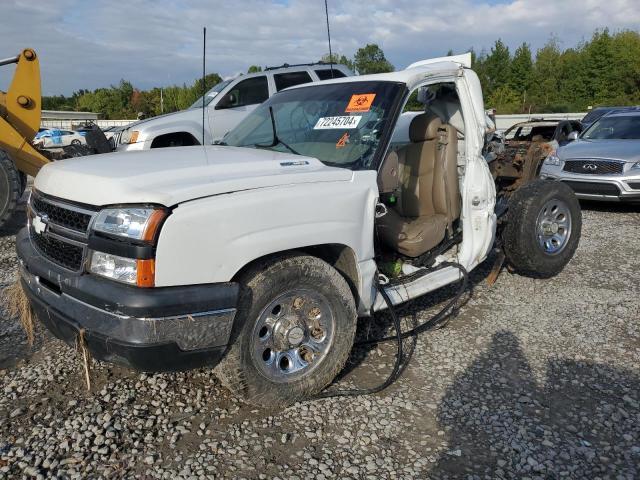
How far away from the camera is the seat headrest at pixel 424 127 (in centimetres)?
436

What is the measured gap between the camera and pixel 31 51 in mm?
8438

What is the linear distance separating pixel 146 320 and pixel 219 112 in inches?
316

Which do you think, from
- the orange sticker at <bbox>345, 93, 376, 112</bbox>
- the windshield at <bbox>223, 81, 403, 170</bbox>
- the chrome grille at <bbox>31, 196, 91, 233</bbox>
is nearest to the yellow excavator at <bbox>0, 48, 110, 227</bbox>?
the windshield at <bbox>223, 81, 403, 170</bbox>

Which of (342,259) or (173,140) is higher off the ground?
(173,140)

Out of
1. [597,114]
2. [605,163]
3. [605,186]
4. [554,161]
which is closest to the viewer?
[605,186]

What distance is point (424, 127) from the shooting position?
4395 millimetres

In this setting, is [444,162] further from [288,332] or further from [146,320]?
Answer: [146,320]

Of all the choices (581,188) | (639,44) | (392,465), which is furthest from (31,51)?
(639,44)

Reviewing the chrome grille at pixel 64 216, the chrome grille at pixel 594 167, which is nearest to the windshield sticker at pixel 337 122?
the chrome grille at pixel 64 216

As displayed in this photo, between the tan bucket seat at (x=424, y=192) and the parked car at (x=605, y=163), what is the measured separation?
216 inches

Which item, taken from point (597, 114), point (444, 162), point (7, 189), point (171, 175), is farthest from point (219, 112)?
point (597, 114)

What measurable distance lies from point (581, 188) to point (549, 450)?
7199mm

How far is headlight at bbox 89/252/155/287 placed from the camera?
8.21 ft

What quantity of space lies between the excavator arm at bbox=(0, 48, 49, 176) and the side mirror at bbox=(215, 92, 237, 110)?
2.96m
